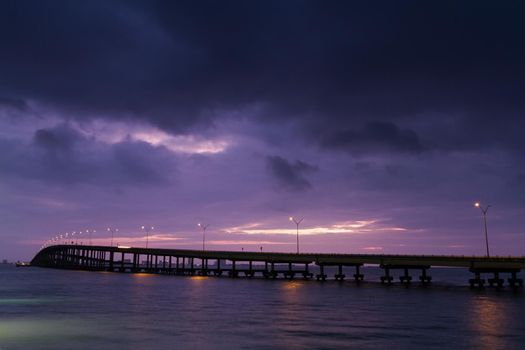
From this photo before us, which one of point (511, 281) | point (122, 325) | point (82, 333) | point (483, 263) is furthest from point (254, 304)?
point (511, 281)

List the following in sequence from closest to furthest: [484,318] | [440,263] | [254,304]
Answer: [484,318]
[254,304]
[440,263]

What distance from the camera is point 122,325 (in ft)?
142

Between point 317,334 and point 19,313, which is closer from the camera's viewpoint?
point 317,334

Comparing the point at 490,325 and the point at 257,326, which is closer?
the point at 257,326

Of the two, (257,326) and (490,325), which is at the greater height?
(257,326)

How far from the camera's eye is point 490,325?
45.2m

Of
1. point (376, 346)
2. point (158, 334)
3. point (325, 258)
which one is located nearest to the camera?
point (376, 346)

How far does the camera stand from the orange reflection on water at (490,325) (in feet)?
115

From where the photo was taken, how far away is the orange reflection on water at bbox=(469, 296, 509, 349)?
35.1 m

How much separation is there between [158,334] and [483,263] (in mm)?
89813

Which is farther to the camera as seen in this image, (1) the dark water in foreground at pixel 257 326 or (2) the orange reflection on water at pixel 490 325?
(2) the orange reflection on water at pixel 490 325

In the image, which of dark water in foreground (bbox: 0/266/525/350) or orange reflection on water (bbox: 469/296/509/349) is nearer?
dark water in foreground (bbox: 0/266/525/350)

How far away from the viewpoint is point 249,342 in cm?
3459

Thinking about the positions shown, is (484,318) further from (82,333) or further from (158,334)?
(82,333)
